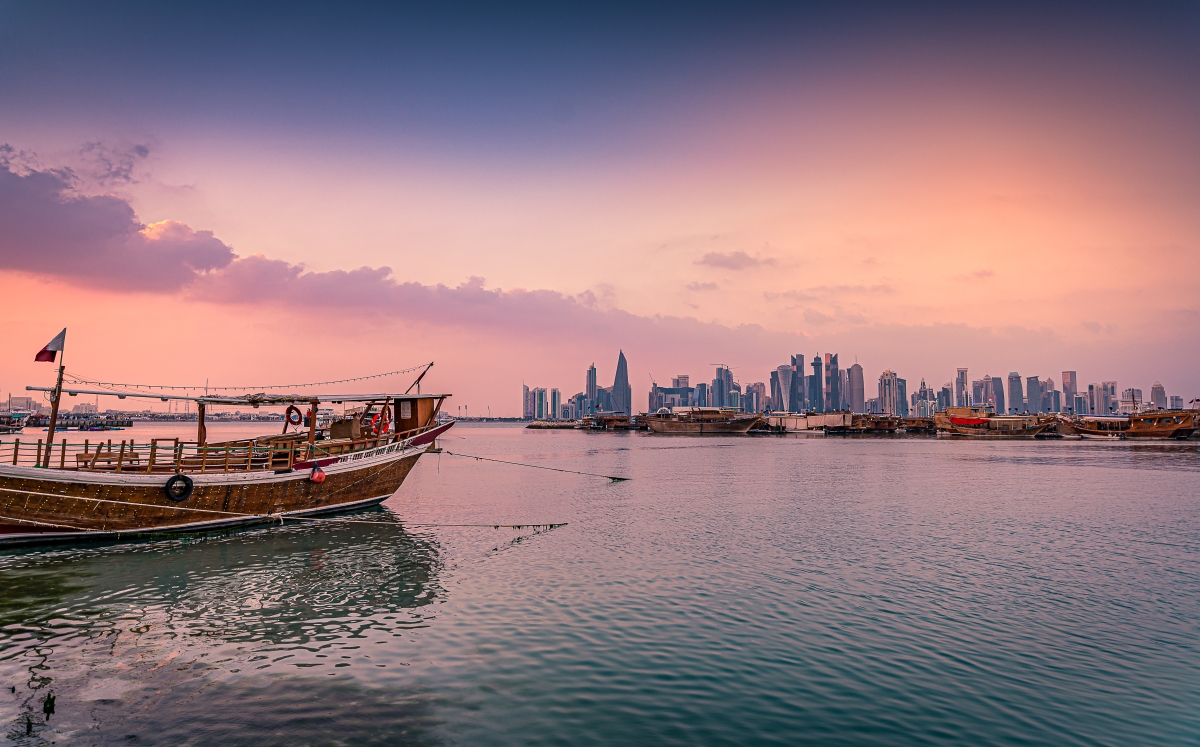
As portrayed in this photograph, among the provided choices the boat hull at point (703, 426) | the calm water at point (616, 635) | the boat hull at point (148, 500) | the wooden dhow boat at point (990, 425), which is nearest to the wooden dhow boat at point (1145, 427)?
the wooden dhow boat at point (990, 425)

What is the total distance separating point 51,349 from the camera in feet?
84.1

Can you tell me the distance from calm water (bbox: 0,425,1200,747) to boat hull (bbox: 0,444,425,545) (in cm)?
115

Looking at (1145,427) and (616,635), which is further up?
(1145,427)

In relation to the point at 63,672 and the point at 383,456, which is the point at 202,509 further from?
the point at 63,672

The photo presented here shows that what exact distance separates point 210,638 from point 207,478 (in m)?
14.7

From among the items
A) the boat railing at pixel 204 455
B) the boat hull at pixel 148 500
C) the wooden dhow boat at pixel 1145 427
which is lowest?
the boat hull at pixel 148 500

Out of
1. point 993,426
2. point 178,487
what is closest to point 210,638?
point 178,487

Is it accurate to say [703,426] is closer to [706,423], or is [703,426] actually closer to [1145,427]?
[706,423]

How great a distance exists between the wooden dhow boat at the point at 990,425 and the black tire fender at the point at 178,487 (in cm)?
16032

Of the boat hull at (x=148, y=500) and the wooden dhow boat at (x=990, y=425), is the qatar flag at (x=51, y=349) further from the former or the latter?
the wooden dhow boat at (x=990, y=425)

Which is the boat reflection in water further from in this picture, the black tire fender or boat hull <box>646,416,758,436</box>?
boat hull <box>646,416,758,436</box>

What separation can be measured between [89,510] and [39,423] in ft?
663

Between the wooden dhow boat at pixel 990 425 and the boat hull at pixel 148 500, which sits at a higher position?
the wooden dhow boat at pixel 990 425

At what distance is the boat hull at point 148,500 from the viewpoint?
2253cm
